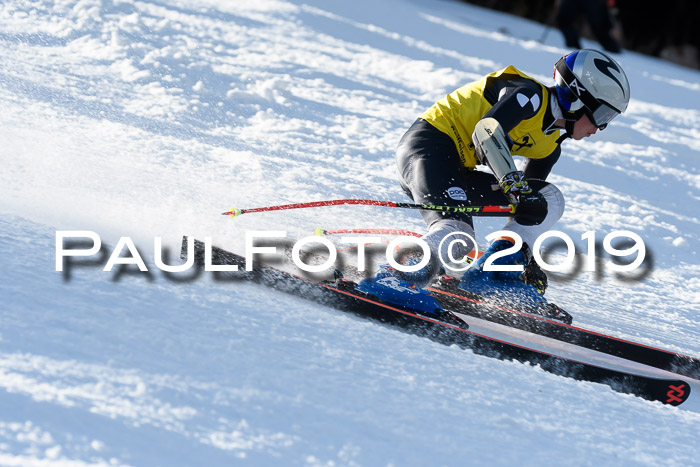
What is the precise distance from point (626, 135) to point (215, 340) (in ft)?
19.9

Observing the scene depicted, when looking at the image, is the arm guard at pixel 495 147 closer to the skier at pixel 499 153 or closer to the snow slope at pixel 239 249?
the skier at pixel 499 153

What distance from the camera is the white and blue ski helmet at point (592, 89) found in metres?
3.08

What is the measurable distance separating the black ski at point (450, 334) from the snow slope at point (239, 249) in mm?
68

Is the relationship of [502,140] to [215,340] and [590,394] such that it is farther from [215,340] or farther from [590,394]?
[215,340]

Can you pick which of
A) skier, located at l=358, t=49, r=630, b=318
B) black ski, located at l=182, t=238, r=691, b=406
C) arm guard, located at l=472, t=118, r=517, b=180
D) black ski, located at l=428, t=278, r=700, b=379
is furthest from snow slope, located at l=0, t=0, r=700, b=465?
arm guard, located at l=472, t=118, r=517, b=180

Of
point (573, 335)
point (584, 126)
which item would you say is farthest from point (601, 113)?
point (573, 335)

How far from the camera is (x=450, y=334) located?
265 cm

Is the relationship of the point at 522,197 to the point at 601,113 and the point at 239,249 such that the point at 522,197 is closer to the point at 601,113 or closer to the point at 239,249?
the point at 601,113

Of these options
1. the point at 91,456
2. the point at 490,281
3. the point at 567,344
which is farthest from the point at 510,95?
the point at 91,456

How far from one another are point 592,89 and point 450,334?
1.23 metres

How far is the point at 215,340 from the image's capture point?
7.14 ft

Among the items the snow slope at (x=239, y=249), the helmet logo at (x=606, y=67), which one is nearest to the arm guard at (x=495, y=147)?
the helmet logo at (x=606, y=67)

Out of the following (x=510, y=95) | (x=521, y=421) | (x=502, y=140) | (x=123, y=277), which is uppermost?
(x=510, y=95)

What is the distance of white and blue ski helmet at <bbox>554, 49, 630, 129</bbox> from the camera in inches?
121
